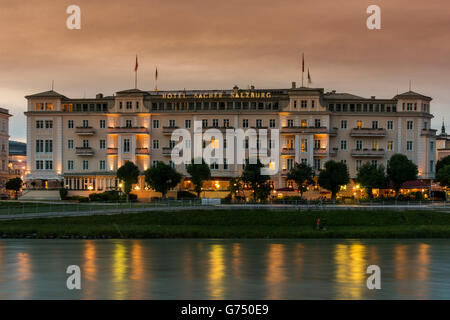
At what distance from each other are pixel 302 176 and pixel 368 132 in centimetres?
2109

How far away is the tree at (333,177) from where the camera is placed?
89.1 meters

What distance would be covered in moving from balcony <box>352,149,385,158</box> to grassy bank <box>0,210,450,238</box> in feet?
115

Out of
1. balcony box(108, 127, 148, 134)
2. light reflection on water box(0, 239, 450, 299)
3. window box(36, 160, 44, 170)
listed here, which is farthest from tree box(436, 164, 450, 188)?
window box(36, 160, 44, 170)

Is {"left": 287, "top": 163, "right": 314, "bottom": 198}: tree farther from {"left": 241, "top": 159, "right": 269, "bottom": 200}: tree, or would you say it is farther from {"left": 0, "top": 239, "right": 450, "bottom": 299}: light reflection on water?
{"left": 0, "top": 239, "right": 450, "bottom": 299}: light reflection on water

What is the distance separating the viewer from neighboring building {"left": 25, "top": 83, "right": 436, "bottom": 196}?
103562 millimetres

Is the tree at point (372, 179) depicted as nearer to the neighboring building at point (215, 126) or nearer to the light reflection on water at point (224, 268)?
the neighboring building at point (215, 126)

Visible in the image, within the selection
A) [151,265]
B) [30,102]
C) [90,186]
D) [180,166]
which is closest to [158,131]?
[180,166]

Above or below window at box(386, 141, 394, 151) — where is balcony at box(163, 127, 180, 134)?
above

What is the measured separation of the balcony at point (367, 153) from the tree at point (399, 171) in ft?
31.5

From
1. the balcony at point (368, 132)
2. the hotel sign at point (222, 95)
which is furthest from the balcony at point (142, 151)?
the balcony at point (368, 132)

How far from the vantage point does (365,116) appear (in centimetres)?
10562
